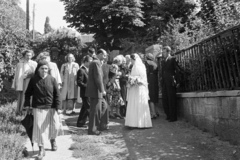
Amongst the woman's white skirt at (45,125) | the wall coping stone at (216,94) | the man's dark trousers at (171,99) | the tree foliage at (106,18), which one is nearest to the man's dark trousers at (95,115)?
the woman's white skirt at (45,125)

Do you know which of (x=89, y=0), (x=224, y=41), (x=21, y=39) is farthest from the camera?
(x=89, y=0)

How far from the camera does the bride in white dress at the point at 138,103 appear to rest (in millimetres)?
7406

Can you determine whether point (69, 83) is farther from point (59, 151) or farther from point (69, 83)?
point (59, 151)

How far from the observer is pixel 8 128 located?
6.52 meters

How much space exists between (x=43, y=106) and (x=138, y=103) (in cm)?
316

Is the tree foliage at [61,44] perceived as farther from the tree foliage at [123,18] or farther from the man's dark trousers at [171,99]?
the man's dark trousers at [171,99]

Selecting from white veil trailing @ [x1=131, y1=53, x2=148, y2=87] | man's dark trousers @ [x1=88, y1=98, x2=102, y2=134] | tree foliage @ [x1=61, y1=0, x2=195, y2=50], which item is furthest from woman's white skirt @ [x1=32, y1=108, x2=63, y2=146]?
tree foliage @ [x1=61, y1=0, x2=195, y2=50]

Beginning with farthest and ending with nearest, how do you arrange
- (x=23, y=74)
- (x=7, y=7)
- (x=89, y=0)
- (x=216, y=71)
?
1. (x=89, y=0)
2. (x=7, y=7)
3. (x=23, y=74)
4. (x=216, y=71)

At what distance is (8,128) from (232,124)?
198 inches

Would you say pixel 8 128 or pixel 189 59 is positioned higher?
pixel 189 59

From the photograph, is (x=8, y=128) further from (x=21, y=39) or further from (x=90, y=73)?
(x=21, y=39)

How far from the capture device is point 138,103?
24.8 ft

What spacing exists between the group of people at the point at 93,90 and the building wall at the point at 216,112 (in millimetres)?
902

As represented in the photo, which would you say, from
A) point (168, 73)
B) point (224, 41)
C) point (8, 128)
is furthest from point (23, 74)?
point (224, 41)
